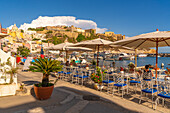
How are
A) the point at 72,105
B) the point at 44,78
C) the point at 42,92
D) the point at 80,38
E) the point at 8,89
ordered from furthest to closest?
the point at 80,38 < the point at 8,89 < the point at 44,78 < the point at 42,92 < the point at 72,105

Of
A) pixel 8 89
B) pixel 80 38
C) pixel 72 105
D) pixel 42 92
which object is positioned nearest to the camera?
pixel 72 105

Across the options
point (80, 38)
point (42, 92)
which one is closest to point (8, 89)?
point (42, 92)

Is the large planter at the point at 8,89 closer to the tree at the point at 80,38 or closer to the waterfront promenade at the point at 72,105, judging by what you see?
the waterfront promenade at the point at 72,105

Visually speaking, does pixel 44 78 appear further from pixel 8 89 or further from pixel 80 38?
pixel 80 38

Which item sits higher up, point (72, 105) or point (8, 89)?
point (8, 89)

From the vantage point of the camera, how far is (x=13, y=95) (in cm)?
494

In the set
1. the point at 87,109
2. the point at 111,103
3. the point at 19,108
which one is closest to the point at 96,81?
the point at 111,103

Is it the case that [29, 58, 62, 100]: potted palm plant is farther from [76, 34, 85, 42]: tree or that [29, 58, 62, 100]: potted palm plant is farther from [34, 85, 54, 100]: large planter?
[76, 34, 85, 42]: tree

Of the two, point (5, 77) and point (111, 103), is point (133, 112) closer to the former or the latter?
point (111, 103)

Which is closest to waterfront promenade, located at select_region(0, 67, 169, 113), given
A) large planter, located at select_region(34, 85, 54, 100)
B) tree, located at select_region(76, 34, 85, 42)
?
large planter, located at select_region(34, 85, 54, 100)

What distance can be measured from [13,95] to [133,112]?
4.19m

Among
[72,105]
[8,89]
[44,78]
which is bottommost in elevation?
[72,105]

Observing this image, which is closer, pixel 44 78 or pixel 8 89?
pixel 44 78

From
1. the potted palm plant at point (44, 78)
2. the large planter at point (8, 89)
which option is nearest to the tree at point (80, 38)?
the large planter at point (8, 89)
